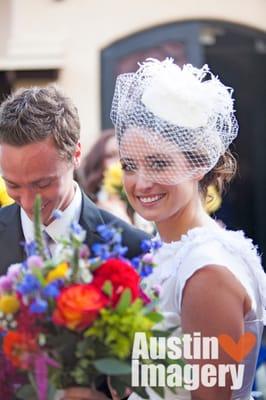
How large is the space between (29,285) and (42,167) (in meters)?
1.06

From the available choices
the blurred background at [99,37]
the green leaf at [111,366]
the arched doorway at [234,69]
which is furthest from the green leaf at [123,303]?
the blurred background at [99,37]

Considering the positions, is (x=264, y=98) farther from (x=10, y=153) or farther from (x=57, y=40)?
(x=10, y=153)

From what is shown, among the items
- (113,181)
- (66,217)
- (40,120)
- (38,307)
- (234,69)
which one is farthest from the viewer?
(234,69)

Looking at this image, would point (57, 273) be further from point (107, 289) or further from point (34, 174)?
point (34, 174)

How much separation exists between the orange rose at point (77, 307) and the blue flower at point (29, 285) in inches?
2.2

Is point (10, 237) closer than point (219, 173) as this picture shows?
No

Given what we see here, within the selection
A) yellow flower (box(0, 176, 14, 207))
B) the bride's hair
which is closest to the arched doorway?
yellow flower (box(0, 176, 14, 207))

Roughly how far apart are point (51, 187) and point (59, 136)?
187 millimetres

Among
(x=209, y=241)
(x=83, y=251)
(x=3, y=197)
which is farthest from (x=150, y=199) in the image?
(x=3, y=197)

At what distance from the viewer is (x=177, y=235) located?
2.98 metres

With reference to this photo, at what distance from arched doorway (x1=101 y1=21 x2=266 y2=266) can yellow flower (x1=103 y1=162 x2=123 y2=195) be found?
278 cm

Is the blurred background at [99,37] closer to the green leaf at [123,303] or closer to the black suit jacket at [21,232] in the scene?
the black suit jacket at [21,232]

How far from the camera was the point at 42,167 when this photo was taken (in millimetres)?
3172

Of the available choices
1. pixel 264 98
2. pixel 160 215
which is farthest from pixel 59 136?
pixel 264 98
